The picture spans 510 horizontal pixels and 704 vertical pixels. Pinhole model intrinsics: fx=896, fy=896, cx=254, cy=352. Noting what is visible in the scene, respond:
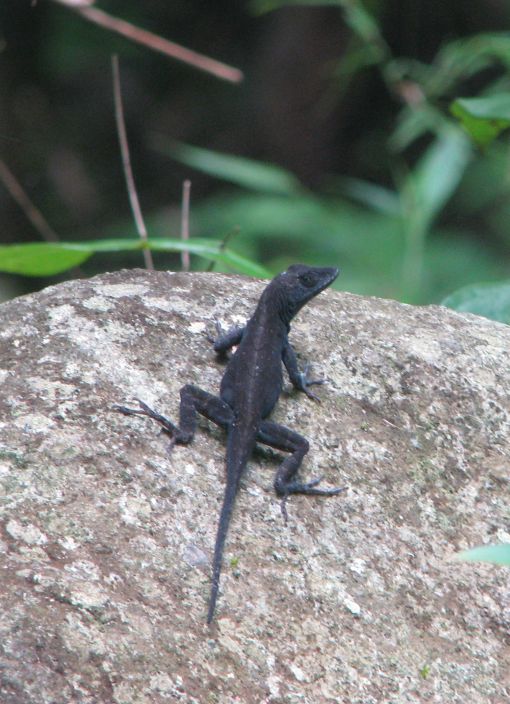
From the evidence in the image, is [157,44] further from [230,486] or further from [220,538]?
[220,538]

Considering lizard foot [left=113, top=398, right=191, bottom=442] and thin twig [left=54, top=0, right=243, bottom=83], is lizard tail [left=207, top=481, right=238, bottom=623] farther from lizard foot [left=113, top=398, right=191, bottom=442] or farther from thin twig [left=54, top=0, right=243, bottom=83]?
thin twig [left=54, top=0, right=243, bottom=83]

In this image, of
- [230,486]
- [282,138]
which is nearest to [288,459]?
[230,486]

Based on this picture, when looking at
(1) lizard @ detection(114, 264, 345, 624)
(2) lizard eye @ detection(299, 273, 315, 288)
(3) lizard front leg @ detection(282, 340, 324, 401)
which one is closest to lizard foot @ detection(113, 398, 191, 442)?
(1) lizard @ detection(114, 264, 345, 624)

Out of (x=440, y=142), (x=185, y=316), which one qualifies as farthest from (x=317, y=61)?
(x=185, y=316)

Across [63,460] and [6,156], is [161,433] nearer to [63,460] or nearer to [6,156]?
[63,460]

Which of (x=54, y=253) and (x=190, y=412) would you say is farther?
(x=54, y=253)
